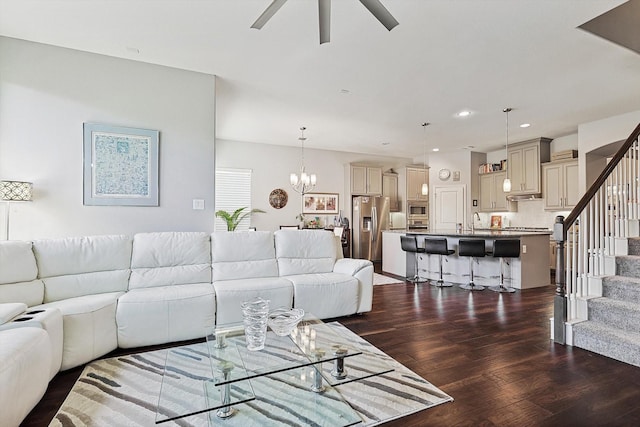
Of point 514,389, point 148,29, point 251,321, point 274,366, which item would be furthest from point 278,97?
point 514,389

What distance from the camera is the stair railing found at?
2.95m

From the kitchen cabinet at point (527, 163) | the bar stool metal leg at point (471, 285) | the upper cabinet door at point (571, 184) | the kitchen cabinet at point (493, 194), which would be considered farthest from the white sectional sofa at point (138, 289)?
the kitchen cabinet at point (493, 194)

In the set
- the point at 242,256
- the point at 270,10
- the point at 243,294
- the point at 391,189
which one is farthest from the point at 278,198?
the point at 270,10

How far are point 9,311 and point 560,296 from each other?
14.3 feet

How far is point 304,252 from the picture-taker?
3.98 m

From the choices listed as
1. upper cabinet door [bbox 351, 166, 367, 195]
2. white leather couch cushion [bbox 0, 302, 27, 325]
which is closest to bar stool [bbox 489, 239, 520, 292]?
Result: upper cabinet door [bbox 351, 166, 367, 195]

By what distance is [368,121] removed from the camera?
5711mm

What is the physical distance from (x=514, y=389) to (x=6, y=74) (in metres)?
5.26

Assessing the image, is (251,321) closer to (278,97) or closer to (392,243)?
(278,97)

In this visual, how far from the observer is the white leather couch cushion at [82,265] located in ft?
9.05

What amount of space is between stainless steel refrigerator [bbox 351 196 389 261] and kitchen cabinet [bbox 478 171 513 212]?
7.93ft

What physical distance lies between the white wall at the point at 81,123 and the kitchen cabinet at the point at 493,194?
673 centimetres

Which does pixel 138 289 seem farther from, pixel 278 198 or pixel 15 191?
pixel 278 198

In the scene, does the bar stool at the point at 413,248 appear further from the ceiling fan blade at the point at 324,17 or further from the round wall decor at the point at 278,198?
the ceiling fan blade at the point at 324,17
